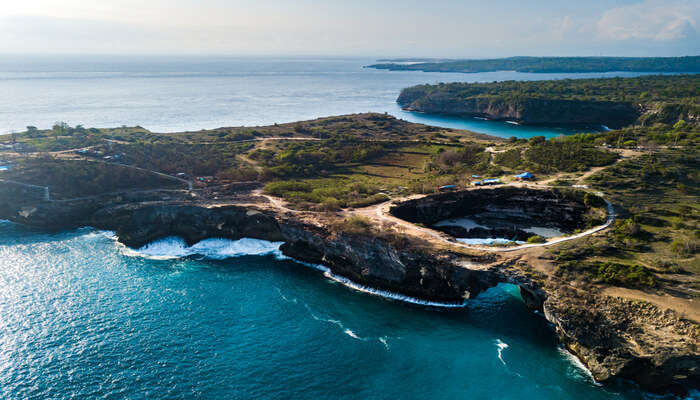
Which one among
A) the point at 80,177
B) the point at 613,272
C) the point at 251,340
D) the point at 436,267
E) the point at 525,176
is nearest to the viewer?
the point at 251,340

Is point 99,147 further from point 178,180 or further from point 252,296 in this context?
point 252,296

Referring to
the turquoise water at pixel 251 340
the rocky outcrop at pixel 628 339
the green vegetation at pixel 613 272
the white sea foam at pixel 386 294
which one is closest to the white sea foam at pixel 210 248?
the turquoise water at pixel 251 340

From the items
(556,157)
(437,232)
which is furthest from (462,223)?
(556,157)

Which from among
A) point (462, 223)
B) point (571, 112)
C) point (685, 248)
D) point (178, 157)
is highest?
point (571, 112)

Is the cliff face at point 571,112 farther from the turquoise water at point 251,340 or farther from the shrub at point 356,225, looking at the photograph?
the turquoise water at point 251,340

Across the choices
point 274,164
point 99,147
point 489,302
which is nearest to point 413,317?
point 489,302

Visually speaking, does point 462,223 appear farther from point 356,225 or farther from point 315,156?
point 315,156
